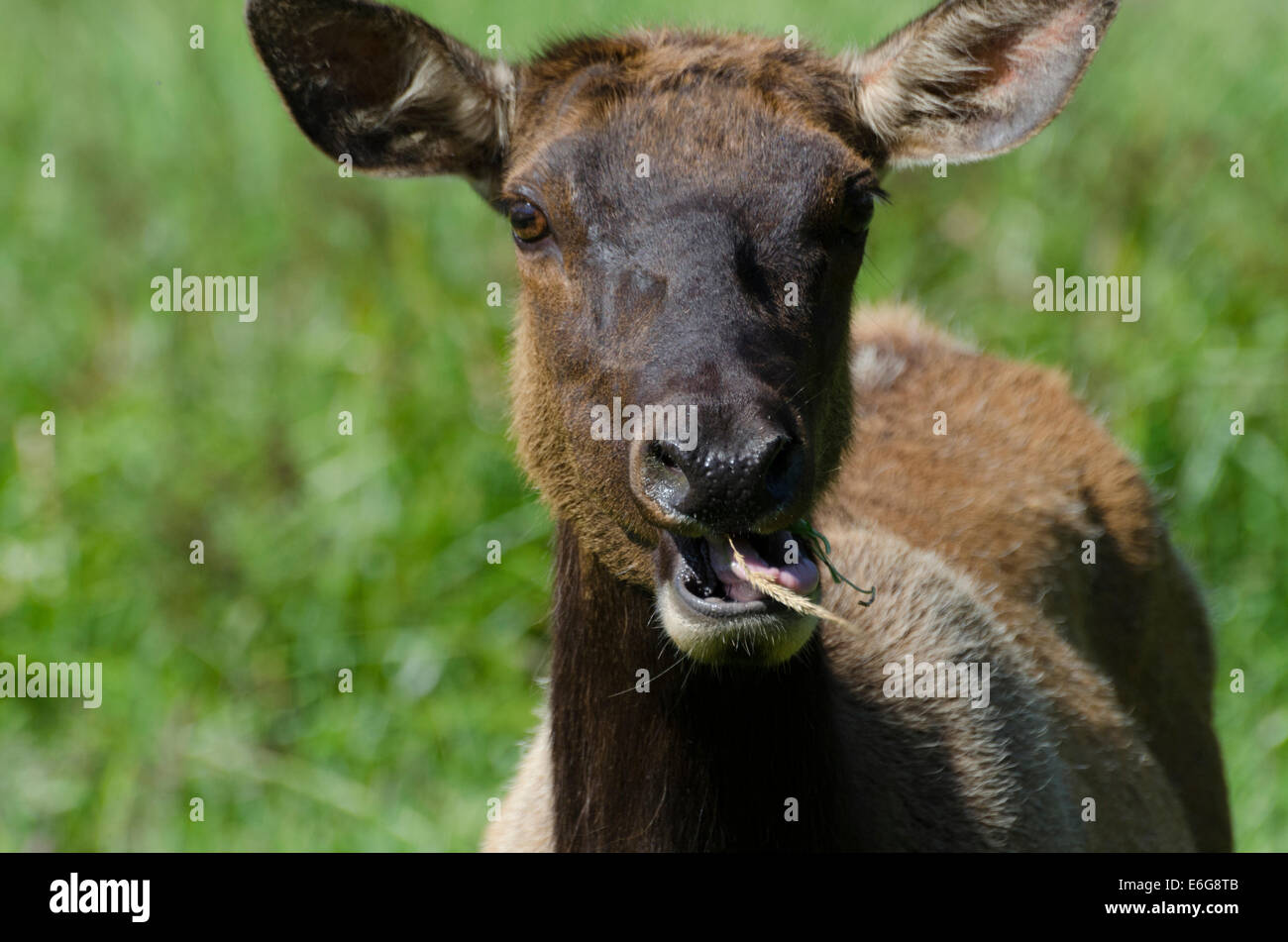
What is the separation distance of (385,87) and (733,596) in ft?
7.25

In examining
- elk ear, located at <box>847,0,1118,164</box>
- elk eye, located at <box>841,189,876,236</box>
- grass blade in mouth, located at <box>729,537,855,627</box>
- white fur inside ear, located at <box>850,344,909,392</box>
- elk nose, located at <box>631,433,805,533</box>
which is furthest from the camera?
white fur inside ear, located at <box>850,344,909,392</box>

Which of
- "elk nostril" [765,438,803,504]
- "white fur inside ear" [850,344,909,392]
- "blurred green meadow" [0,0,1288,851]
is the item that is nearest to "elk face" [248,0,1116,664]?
"elk nostril" [765,438,803,504]

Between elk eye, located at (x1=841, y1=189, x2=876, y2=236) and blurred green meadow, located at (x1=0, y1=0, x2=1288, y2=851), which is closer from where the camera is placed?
elk eye, located at (x1=841, y1=189, x2=876, y2=236)

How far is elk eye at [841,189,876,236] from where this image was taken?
481 cm

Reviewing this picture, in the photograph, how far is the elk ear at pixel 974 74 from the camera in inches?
211

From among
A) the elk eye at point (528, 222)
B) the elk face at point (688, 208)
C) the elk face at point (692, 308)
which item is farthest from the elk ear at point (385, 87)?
the elk eye at point (528, 222)

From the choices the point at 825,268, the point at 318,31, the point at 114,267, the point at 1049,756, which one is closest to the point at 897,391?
the point at 1049,756

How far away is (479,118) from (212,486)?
168 inches

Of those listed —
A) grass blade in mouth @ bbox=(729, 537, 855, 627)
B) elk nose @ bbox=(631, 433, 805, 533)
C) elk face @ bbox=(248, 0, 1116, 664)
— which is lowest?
grass blade in mouth @ bbox=(729, 537, 855, 627)

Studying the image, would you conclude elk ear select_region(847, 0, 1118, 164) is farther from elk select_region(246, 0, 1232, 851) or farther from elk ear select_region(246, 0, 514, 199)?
elk ear select_region(246, 0, 514, 199)

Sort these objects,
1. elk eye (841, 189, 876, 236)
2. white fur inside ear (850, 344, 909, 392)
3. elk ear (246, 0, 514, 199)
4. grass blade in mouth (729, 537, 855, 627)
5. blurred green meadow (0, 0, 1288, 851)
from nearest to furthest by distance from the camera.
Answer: grass blade in mouth (729, 537, 855, 627) → elk eye (841, 189, 876, 236) → elk ear (246, 0, 514, 199) → white fur inside ear (850, 344, 909, 392) → blurred green meadow (0, 0, 1288, 851)

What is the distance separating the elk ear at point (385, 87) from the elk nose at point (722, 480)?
165 cm

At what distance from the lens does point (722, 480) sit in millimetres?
4035

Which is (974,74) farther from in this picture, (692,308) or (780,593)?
(780,593)
